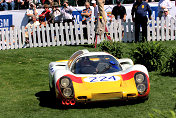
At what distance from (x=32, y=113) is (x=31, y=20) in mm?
13164

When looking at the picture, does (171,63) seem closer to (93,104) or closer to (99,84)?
(93,104)

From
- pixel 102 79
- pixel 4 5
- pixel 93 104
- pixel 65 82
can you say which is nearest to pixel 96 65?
pixel 102 79

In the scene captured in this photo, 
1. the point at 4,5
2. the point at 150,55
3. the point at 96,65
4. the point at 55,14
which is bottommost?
the point at 150,55

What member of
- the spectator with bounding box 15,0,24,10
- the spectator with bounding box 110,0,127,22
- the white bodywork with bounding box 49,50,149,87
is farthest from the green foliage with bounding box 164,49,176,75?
the spectator with bounding box 15,0,24,10

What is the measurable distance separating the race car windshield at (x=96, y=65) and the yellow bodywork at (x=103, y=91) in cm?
75

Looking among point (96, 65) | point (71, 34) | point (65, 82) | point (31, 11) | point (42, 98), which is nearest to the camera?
point (65, 82)

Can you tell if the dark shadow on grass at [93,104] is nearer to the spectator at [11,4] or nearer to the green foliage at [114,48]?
the green foliage at [114,48]

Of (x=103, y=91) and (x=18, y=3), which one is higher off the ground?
(x=18, y=3)

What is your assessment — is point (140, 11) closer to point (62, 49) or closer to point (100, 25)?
point (100, 25)

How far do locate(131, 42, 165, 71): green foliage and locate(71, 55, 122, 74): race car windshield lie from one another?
3.07 metres

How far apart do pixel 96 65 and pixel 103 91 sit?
1334 millimetres

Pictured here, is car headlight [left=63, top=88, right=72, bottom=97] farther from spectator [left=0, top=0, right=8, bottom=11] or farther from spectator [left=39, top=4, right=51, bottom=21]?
spectator [left=0, top=0, right=8, bottom=11]

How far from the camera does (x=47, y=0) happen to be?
72.0 feet

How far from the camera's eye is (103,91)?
25.2 feet
